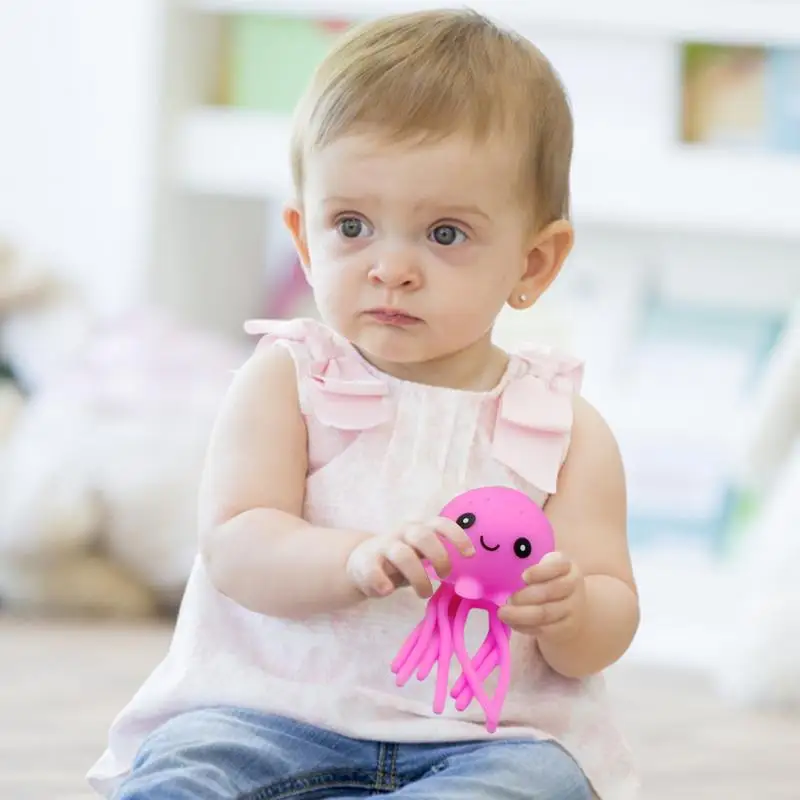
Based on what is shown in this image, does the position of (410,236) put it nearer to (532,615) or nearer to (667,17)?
(532,615)

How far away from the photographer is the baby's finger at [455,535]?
83cm

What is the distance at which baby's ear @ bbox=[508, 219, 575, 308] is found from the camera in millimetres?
1007

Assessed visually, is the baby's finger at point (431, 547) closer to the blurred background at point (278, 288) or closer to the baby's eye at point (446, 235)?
the baby's eye at point (446, 235)

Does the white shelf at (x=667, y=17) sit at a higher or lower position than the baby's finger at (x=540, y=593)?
higher

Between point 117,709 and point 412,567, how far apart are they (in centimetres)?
78

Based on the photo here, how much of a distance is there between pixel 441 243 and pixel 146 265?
63.5 inches

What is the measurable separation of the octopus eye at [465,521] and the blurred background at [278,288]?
1.00 meters

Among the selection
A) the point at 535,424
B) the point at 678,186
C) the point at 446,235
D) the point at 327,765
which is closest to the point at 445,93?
the point at 446,235

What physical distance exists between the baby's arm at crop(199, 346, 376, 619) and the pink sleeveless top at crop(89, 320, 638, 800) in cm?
2

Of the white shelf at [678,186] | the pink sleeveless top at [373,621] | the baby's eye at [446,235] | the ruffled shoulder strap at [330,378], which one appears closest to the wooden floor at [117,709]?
the pink sleeveless top at [373,621]

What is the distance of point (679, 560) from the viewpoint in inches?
101

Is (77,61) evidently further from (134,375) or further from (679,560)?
(679,560)

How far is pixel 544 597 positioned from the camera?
0.87m

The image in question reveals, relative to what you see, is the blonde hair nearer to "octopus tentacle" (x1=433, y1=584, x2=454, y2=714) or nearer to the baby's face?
the baby's face
